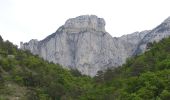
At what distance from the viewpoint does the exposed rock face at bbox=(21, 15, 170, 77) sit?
148 meters

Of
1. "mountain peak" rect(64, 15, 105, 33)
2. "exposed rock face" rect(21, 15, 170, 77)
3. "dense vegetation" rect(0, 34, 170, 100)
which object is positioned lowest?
"dense vegetation" rect(0, 34, 170, 100)

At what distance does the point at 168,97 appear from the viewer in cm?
3725

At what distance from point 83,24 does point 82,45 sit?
7.82m

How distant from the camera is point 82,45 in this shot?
489 feet

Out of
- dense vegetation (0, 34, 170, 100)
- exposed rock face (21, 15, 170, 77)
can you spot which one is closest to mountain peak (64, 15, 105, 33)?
exposed rock face (21, 15, 170, 77)

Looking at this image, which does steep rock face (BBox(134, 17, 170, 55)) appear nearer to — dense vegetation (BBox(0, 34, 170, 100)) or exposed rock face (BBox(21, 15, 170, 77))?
exposed rock face (BBox(21, 15, 170, 77))

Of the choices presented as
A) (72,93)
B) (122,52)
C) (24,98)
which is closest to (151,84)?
(72,93)

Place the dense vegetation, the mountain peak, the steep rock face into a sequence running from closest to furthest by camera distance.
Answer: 1. the dense vegetation
2. the steep rock face
3. the mountain peak

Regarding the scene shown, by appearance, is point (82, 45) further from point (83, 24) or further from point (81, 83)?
point (81, 83)

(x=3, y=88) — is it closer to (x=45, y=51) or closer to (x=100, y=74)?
(x=100, y=74)

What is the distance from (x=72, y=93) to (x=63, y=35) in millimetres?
104351

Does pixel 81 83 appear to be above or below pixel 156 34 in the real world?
below

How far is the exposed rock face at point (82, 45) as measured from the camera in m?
148

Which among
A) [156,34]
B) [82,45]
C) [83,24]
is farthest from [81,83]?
[83,24]
